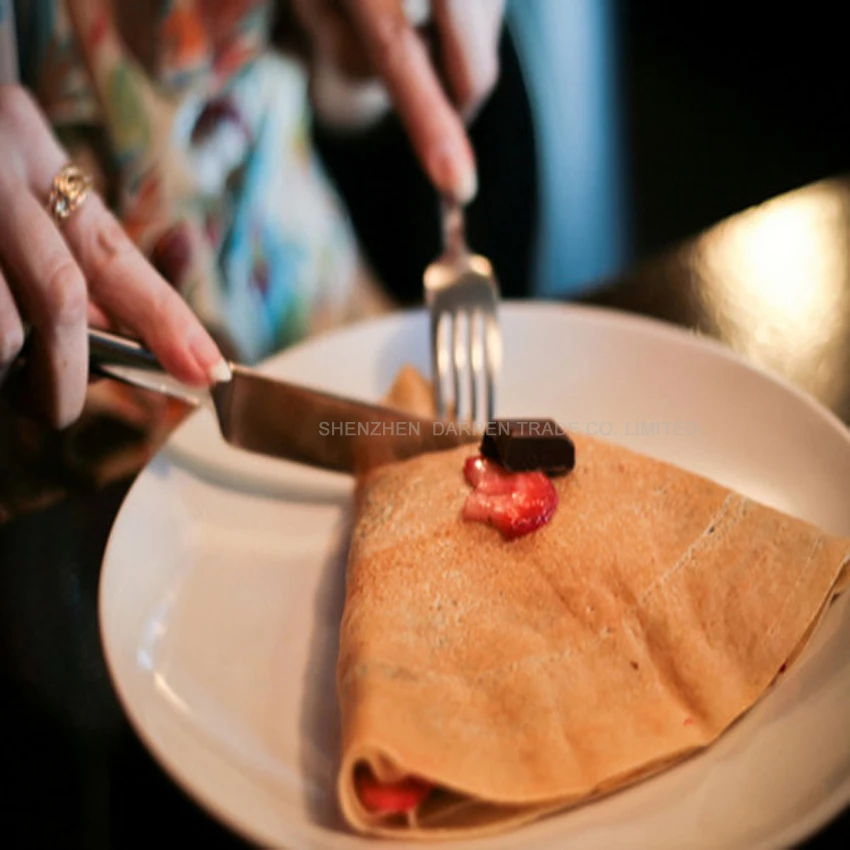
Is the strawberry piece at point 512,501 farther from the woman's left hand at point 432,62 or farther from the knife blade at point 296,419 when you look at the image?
the woman's left hand at point 432,62

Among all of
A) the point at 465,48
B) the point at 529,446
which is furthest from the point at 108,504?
the point at 465,48

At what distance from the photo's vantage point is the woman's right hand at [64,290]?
1.02 metres

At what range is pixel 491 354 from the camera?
1.31m

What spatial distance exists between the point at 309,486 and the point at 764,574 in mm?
614

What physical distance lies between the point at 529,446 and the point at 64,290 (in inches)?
22.8

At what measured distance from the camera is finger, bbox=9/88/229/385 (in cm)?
108

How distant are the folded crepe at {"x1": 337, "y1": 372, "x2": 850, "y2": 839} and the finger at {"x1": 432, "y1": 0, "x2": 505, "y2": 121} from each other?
36.1 inches

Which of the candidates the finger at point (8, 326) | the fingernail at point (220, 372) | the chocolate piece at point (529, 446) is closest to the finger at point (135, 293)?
the fingernail at point (220, 372)

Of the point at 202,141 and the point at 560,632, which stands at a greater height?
the point at 202,141

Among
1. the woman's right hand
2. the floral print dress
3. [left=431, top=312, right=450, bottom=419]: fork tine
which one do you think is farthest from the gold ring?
[left=431, top=312, right=450, bottom=419]: fork tine

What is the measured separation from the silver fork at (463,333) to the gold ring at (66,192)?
0.54 meters

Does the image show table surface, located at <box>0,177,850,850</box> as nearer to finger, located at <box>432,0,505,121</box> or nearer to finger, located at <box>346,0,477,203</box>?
finger, located at <box>346,0,477,203</box>

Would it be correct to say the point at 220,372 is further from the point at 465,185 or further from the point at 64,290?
the point at 465,185

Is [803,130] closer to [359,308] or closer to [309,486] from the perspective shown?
[359,308]
